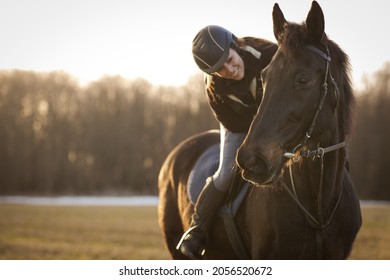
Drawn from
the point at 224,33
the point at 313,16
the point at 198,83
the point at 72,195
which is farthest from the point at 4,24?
the point at 72,195

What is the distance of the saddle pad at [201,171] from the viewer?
4.70 metres

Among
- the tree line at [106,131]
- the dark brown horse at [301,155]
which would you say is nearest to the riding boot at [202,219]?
the dark brown horse at [301,155]

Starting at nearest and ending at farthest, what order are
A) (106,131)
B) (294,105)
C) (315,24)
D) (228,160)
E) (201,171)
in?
(294,105) → (315,24) → (228,160) → (201,171) → (106,131)

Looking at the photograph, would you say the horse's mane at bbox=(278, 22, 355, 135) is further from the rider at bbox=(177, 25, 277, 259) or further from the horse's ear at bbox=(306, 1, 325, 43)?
the rider at bbox=(177, 25, 277, 259)

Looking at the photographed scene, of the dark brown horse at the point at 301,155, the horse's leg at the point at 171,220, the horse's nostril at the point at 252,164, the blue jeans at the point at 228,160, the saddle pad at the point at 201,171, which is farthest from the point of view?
the horse's leg at the point at 171,220

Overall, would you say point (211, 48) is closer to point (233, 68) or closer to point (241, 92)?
point (233, 68)

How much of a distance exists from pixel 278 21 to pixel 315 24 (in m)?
0.33

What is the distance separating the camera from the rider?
376 cm

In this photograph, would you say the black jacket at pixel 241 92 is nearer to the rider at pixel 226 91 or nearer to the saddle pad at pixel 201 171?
the rider at pixel 226 91

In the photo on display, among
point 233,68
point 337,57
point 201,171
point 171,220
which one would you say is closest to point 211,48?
point 233,68

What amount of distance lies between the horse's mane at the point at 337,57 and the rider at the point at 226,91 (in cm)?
50

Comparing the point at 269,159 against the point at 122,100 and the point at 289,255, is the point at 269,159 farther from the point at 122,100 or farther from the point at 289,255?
the point at 122,100

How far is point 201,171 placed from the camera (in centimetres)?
480

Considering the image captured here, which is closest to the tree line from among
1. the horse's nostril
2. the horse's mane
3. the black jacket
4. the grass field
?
the grass field
